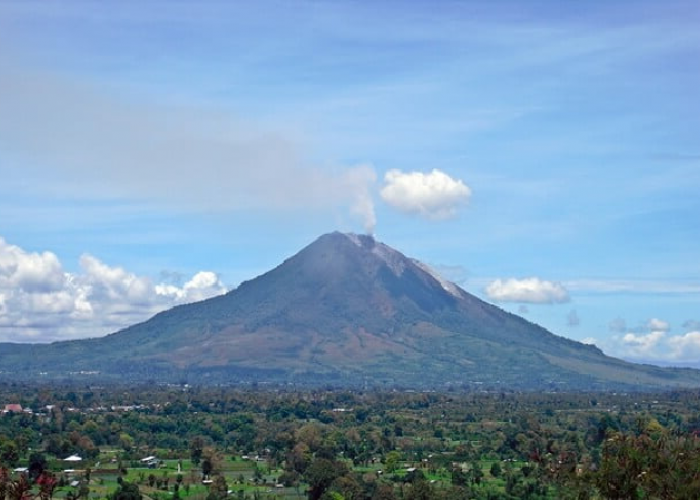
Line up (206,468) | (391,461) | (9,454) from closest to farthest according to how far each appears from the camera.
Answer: (9,454) → (206,468) → (391,461)

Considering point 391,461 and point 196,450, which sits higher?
point 196,450

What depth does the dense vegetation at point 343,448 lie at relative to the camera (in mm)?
39650

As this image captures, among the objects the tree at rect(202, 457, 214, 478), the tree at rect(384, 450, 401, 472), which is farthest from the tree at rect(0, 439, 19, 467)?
the tree at rect(384, 450, 401, 472)

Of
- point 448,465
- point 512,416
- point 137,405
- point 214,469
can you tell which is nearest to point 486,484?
point 448,465

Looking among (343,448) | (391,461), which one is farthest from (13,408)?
(391,461)

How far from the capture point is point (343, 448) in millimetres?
97375

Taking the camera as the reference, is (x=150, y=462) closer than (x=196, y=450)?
Yes

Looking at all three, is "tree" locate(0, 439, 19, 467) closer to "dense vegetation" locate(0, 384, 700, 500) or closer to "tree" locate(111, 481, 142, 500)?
"dense vegetation" locate(0, 384, 700, 500)

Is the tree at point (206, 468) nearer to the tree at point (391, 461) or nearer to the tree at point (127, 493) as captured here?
the tree at point (391, 461)

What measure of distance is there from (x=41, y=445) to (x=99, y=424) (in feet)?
48.4

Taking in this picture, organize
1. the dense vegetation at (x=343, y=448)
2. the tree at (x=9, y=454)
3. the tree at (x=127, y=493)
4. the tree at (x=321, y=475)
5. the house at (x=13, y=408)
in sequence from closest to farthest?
the dense vegetation at (x=343, y=448) < the tree at (x=127, y=493) < the tree at (x=321, y=475) < the tree at (x=9, y=454) < the house at (x=13, y=408)

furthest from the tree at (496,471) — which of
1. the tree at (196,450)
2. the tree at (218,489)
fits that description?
the tree at (196,450)

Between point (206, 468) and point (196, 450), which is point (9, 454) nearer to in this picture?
Result: point (206, 468)

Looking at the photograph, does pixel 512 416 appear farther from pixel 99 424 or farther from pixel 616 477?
pixel 616 477
